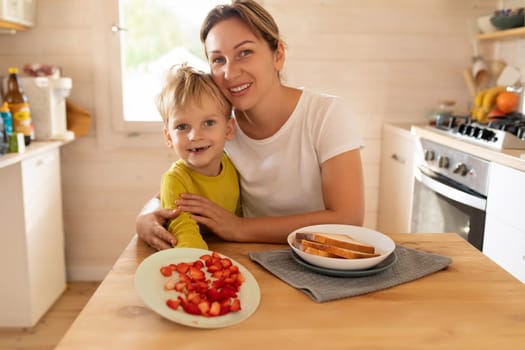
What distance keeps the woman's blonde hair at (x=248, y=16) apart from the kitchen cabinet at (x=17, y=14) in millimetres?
1401

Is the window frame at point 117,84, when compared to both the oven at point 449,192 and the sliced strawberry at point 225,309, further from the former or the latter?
the sliced strawberry at point 225,309

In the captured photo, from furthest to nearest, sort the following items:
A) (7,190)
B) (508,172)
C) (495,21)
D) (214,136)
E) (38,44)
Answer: (38,44) → (495,21) → (7,190) → (508,172) → (214,136)

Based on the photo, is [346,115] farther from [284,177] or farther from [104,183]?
[104,183]

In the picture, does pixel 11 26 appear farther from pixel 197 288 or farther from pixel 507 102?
pixel 507 102

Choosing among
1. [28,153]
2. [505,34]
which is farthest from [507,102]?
[28,153]

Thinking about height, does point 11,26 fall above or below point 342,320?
above

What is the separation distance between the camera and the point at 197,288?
80 centimetres

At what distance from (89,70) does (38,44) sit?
298 millimetres

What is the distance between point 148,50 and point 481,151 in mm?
1889

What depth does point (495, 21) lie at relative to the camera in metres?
2.55

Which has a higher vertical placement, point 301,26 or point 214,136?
point 301,26

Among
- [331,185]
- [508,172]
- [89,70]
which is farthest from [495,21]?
[89,70]

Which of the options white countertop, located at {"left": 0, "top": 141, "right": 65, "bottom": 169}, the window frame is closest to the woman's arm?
white countertop, located at {"left": 0, "top": 141, "right": 65, "bottom": 169}

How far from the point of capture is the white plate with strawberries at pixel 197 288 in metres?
0.75
